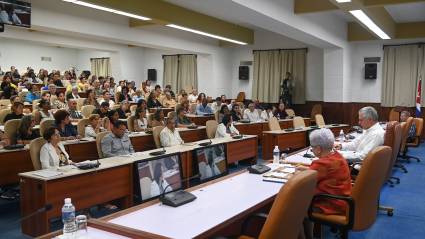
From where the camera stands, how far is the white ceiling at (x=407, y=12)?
358 inches

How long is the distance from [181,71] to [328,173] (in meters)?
12.4

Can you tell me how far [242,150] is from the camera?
6.90 meters

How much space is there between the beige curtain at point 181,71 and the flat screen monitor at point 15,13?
7.55m

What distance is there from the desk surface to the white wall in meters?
15.3

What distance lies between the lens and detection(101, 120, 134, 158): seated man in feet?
17.0

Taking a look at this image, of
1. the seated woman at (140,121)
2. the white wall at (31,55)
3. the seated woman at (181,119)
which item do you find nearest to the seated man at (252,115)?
the seated woman at (181,119)

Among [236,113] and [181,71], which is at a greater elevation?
[181,71]

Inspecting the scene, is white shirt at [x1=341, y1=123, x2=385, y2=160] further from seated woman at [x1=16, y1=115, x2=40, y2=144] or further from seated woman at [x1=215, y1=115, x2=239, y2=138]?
seated woman at [x1=16, y1=115, x2=40, y2=144]

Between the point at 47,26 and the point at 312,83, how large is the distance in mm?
8311

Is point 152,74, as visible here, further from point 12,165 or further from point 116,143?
point 12,165

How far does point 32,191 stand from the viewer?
3734 millimetres

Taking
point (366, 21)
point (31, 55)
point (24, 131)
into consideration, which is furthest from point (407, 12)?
point (31, 55)

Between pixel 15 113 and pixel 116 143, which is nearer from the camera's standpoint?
pixel 116 143

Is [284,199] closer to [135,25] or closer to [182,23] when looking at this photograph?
[182,23]
